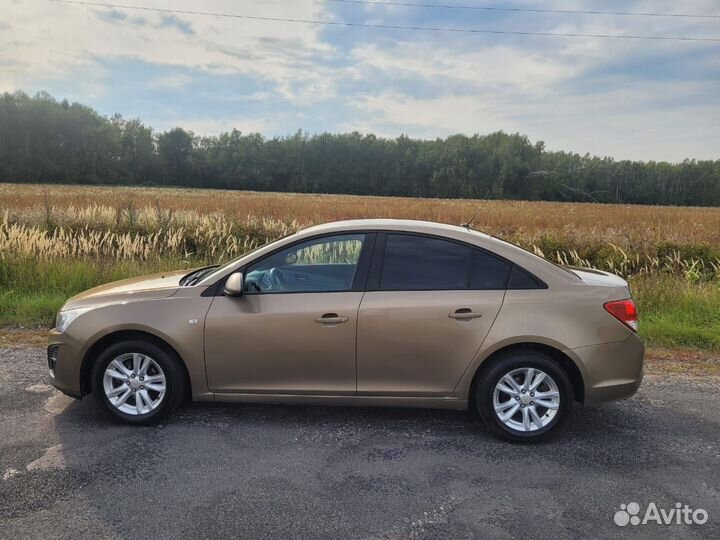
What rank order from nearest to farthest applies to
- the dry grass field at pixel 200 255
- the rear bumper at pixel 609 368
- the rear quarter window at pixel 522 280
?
the rear bumper at pixel 609 368 < the rear quarter window at pixel 522 280 < the dry grass field at pixel 200 255

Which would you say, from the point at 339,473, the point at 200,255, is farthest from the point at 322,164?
the point at 339,473

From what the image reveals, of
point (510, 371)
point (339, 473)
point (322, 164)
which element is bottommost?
point (339, 473)

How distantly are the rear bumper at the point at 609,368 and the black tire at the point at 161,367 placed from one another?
2.96 meters

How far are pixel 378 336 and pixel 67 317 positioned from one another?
8.07ft

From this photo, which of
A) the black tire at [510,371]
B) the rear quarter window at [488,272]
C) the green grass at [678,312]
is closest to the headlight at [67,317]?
the rear quarter window at [488,272]

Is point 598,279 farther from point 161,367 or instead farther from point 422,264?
point 161,367

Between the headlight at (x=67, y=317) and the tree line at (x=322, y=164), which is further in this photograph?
the tree line at (x=322, y=164)

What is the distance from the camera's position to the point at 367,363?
3996 millimetres

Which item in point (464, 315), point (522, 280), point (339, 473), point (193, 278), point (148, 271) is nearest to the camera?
point (339, 473)

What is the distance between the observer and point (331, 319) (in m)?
3.97

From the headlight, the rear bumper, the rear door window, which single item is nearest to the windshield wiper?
the headlight

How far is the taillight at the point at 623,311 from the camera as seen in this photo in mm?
3957

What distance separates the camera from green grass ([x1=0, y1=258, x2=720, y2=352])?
677 centimetres

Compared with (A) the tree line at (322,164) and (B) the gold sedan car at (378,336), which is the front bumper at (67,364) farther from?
(A) the tree line at (322,164)
